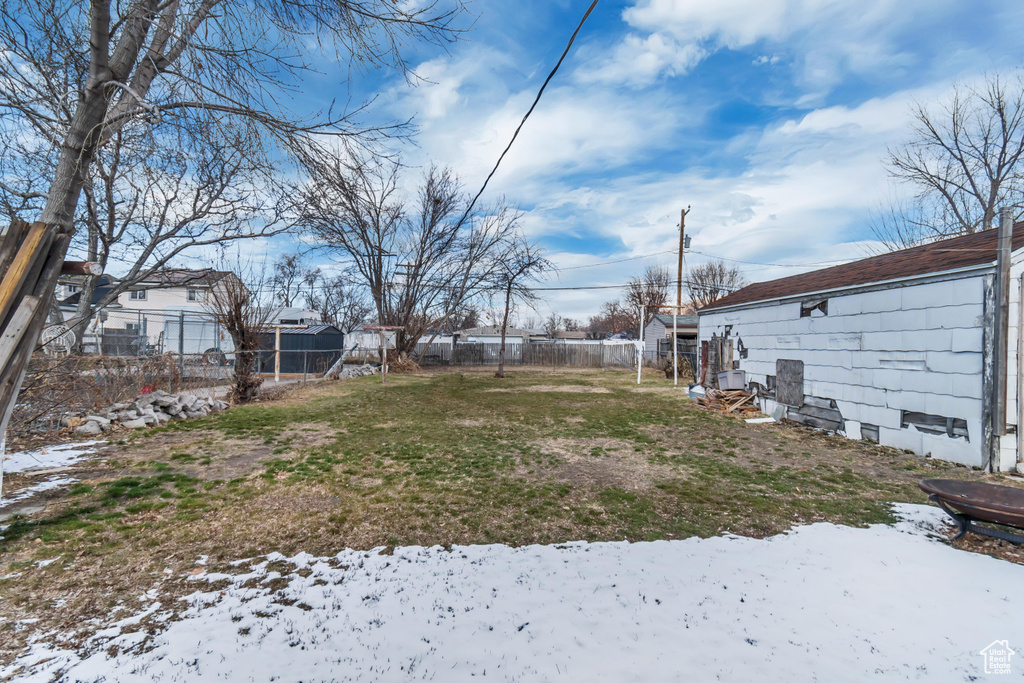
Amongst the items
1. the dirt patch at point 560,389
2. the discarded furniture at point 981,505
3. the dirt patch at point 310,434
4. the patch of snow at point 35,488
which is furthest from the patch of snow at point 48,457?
the dirt patch at point 560,389

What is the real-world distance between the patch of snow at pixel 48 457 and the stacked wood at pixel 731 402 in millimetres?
11415

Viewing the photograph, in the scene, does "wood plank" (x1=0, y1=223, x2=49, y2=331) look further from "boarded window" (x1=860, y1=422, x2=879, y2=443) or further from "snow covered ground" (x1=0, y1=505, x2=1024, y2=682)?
"boarded window" (x1=860, y1=422, x2=879, y2=443)

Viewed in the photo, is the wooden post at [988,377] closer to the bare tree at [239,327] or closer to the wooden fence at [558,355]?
the bare tree at [239,327]

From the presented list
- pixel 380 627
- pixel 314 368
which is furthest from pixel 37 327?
pixel 314 368

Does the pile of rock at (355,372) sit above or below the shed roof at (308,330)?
below

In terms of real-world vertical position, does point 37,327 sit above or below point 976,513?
above

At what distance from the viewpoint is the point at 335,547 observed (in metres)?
3.44

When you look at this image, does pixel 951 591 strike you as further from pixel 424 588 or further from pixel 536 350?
pixel 536 350

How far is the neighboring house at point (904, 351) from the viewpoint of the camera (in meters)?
5.63

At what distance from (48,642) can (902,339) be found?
9459mm

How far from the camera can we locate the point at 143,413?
767cm

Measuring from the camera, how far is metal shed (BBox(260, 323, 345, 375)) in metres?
19.7

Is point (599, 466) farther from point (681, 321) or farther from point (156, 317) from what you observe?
point (156, 317)

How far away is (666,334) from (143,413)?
25.5 m
